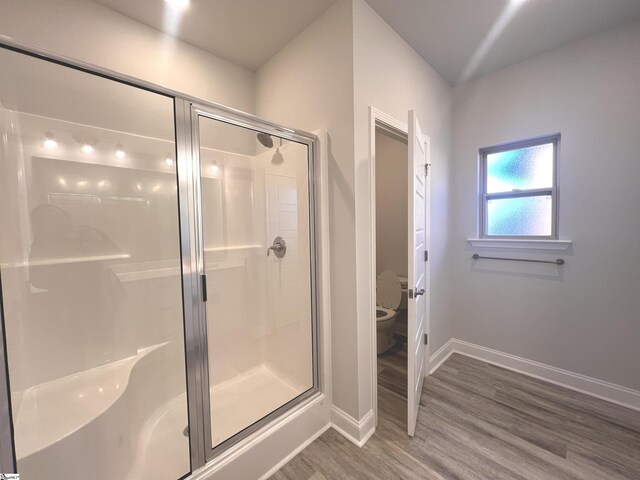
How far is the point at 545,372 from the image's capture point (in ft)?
6.77

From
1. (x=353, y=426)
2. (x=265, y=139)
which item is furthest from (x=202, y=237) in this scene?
(x=353, y=426)

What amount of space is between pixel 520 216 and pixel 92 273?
3381 mm

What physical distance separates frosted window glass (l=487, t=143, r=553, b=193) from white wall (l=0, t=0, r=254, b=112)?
2418 millimetres

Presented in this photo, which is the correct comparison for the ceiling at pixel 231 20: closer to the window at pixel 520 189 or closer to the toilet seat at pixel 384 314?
the window at pixel 520 189

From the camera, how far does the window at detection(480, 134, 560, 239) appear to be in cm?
207

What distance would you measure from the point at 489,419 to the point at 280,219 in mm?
2076

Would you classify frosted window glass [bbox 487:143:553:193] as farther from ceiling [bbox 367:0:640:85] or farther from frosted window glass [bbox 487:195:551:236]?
ceiling [bbox 367:0:640:85]

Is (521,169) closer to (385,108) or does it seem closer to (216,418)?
(385,108)

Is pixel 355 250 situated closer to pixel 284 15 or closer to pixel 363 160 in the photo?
pixel 363 160

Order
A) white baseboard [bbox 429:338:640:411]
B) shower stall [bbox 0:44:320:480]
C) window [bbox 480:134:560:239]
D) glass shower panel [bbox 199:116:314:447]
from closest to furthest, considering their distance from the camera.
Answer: shower stall [bbox 0:44:320:480]
glass shower panel [bbox 199:116:314:447]
white baseboard [bbox 429:338:640:411]
window [bbox 480:134:560:239]

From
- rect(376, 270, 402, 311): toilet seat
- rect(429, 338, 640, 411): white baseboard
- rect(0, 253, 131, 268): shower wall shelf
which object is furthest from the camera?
rect(376, 270, 402, 311): toilet seat

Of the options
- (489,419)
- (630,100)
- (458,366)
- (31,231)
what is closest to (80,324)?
(31,231)

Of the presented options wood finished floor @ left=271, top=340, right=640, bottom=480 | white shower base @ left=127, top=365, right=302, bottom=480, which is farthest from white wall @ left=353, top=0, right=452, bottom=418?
white shower base @ left=127, top=365, right=302, bottom=480

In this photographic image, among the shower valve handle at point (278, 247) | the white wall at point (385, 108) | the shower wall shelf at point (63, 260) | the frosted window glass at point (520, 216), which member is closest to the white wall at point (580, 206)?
the frosted window glass at point (520, 216)
